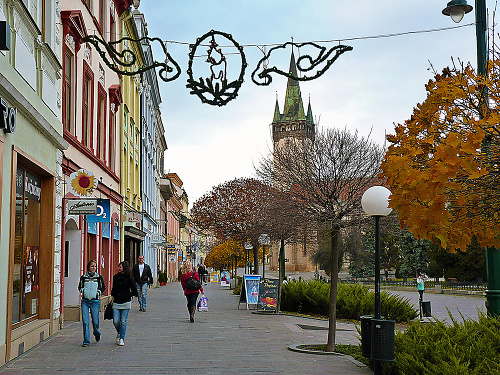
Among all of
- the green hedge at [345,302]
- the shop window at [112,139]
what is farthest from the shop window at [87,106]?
the green hedge at [345,302]

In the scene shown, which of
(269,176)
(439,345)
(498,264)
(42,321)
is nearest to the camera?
(439,345)

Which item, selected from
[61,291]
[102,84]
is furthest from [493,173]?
[102,84]

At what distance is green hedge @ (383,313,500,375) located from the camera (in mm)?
7246

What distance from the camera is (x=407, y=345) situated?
8.70 meters

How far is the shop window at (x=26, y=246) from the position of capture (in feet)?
38.0

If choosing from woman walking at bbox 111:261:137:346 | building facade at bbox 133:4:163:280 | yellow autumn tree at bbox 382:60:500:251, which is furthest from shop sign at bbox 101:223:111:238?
yellow autumn tree at bbox 382:60:500:251

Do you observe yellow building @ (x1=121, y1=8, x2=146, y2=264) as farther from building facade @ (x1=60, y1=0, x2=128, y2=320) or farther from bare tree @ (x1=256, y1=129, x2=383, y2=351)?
bare tree @ (x1=256, y1=129, x2=383, y2=351)

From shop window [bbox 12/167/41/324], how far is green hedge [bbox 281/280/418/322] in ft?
32.9

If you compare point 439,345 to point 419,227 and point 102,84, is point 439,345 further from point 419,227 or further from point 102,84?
point 102,84

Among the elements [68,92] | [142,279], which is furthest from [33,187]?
[142,279]

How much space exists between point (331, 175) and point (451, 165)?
1087 centimetres

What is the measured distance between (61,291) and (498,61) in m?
12.2

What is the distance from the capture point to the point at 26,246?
12.4m

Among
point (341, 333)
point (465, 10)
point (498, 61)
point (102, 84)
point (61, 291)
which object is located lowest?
point (341, 333)
